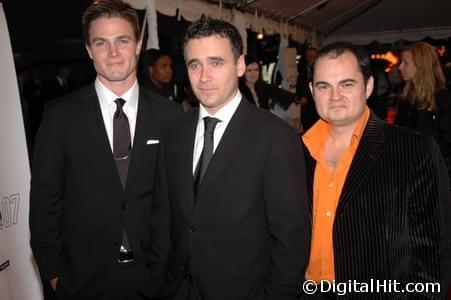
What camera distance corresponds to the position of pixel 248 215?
151 cm

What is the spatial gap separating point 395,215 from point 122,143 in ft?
3.91

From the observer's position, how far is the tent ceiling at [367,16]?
794 cm

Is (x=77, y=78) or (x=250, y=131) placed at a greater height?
(x=77, y=78)

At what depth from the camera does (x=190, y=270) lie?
159 cm

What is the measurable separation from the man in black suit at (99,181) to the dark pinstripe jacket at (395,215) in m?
0.88

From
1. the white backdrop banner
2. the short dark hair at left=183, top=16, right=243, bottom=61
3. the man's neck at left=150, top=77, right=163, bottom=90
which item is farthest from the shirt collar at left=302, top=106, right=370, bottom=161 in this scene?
the man's neck at left=150, top=77, right=163, bottom=90

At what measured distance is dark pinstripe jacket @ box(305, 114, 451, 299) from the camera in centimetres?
148

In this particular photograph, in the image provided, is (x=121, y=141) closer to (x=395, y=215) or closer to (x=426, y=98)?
(x=395, y=215)

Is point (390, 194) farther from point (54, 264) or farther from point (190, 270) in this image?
point (54, 264)

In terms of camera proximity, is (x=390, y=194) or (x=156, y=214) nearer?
(x=390, y=194)

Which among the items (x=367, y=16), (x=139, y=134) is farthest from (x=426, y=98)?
(x=367, y=16)

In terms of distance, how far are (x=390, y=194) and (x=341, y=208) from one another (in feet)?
0.61

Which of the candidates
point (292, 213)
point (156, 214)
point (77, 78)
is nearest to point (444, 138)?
point (292, 213)

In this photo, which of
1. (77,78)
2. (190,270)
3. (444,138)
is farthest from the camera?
Answer: (77,78)
